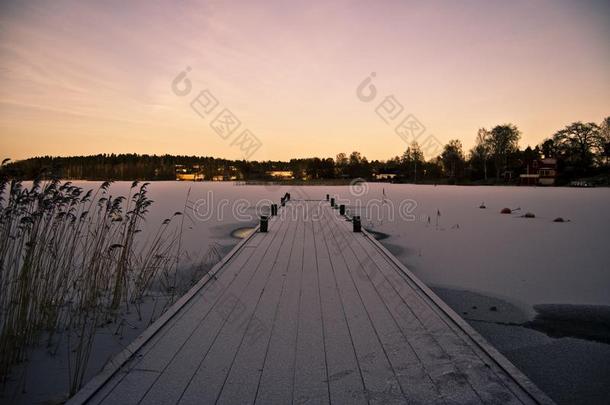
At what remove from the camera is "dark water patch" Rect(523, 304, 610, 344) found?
12.9 feet

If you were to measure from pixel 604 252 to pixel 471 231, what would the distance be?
12.5 feet

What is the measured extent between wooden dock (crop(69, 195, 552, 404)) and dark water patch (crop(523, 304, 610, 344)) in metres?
1.35

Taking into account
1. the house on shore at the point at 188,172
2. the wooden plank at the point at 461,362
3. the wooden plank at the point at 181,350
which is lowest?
the wooden plank at the point at 461,362

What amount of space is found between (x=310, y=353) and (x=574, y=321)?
3.42 meters

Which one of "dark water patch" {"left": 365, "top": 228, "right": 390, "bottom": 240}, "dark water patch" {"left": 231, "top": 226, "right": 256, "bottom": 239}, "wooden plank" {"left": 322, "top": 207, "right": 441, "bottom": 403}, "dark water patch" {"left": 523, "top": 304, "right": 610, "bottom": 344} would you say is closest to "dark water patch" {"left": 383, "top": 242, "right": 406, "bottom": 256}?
"dark water patch" {"left": 365, "top": 228, "right": 390, "bottom": 240}

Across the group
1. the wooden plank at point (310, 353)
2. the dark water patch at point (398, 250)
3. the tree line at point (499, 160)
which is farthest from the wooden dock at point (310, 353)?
the tree line at point (499, 160)

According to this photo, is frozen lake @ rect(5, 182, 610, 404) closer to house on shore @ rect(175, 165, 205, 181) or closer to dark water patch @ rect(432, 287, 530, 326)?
dark water patch @ rect(432, 287, 530, 326)

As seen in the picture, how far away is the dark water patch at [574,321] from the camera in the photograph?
3.95 meters

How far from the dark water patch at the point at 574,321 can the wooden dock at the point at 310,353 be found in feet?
4.42

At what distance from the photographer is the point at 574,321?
14.2ft

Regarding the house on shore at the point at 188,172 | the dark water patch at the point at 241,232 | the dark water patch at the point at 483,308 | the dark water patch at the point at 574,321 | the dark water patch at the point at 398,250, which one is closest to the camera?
the dark water patch at the point at 574,321

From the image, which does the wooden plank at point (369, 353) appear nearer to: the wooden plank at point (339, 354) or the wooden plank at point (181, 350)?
the wooden plank at point (339, 354)

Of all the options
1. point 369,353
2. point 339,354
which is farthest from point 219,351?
point 369,353

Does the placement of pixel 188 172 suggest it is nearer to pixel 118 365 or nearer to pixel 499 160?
pixel 499 160
